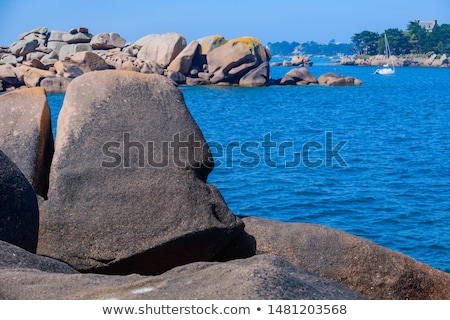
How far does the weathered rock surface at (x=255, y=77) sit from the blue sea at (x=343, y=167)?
11.7 metres

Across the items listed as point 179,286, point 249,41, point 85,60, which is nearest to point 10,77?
point 85,60

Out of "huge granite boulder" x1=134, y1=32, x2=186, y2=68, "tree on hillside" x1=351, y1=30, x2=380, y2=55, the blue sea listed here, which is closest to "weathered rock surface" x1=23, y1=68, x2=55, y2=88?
the blue sea

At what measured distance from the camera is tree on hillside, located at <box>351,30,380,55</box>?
430 ft

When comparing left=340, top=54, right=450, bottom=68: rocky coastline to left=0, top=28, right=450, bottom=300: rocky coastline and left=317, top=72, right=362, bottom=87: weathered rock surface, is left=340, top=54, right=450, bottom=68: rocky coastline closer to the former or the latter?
left=317, top=72, right=362, bottom=87: weathered rock surface

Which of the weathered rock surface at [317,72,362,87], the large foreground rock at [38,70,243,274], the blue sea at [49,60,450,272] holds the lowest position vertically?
the blue sea at [49,60,450,272]

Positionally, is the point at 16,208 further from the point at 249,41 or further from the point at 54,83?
the point at 249,41

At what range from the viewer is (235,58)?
4853 cm

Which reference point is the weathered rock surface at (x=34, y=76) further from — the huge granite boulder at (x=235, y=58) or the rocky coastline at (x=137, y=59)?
the huge granite boulder at (x=235, y=58)

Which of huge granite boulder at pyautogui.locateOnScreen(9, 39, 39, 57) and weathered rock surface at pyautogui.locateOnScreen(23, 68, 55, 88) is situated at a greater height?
huge granite boulder at pyautogui.locateOnScreen(9, 39, 39, 57)

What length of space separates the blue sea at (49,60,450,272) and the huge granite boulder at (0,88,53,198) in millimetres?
6230

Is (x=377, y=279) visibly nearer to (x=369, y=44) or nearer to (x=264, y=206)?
(x=264, y=206)

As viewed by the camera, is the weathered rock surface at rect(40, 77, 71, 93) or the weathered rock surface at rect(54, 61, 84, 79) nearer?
the weathered rock surface at rect(40, 77, 71, 93)

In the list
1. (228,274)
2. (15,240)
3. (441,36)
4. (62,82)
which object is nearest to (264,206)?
(15,240)

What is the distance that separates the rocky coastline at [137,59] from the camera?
45594 mm
